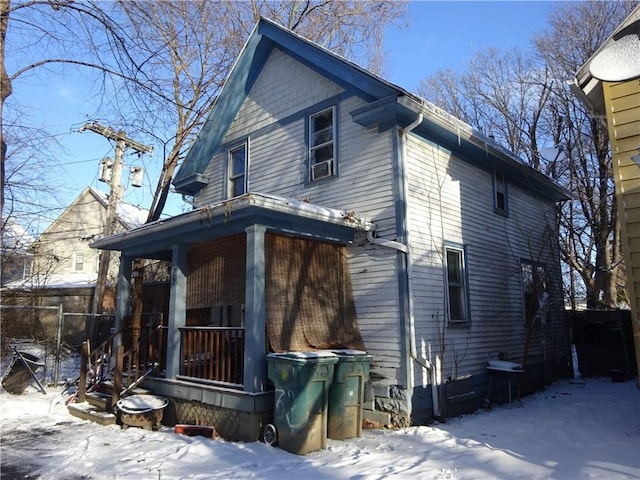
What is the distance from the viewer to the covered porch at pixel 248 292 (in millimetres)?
6762

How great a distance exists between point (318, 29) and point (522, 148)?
10.4 m

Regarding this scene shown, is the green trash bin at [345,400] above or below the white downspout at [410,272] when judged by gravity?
below

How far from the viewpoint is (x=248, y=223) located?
7.07 m

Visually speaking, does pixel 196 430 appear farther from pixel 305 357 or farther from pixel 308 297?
pixel 308 297

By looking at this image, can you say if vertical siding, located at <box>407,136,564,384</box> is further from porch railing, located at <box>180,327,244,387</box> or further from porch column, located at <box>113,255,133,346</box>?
porch column, located at <box>113,255,133,346</box>

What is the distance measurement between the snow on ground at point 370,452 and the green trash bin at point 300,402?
0.55 ft

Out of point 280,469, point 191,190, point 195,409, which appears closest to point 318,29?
point 191,190

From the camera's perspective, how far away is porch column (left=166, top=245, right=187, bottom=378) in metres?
8.14

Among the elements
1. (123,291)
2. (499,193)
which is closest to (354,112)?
(499,193)

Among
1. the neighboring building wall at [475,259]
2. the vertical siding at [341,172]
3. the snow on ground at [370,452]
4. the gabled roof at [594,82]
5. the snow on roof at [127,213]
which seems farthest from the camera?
the snow on roof at [127,213]

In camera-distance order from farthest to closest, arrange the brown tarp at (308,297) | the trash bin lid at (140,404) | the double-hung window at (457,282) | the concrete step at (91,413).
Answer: the double-hung window at (457,282) → the concrete step at (91,413) → the trash bin lid at (140,404) → the brown tarp at (308,297)

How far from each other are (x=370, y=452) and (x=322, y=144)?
19.2 ft

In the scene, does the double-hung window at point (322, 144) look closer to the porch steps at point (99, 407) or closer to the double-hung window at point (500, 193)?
the double-hung window at point (500, 193)

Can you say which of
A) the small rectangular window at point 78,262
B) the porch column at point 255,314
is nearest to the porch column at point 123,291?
the porch column at point 255,314
